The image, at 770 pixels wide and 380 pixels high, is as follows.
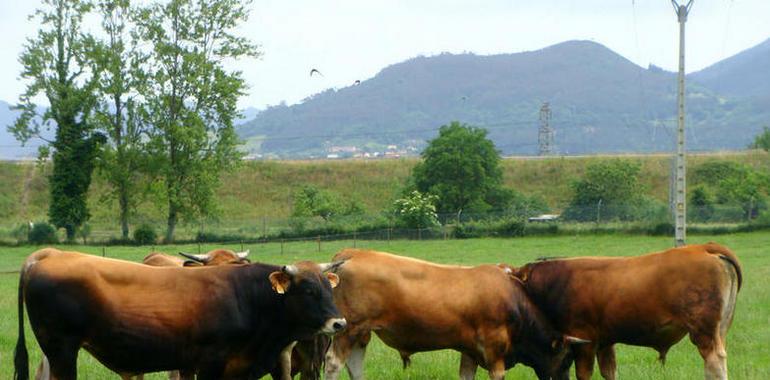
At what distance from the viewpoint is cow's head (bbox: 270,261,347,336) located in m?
10.8

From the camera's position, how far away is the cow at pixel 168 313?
10.6m

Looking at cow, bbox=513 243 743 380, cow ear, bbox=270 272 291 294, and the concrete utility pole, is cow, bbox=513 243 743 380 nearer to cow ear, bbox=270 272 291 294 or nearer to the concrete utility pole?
cow ear, bbox=270 272 291 294

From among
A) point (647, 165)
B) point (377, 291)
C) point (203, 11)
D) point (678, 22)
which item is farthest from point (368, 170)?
point (377, 291)

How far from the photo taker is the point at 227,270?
11.1m

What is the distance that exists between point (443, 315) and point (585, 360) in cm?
196

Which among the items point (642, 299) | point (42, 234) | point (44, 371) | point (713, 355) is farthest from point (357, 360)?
point (42, 234)

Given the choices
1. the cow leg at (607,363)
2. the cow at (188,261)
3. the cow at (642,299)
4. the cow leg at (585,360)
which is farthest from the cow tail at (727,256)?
the cow at (188,261)

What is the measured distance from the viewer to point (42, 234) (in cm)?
5719

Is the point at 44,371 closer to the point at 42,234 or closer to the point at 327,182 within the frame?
the point at 42,234

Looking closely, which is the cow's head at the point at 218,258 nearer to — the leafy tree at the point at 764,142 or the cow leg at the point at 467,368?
the cow leg at the point at 467,368

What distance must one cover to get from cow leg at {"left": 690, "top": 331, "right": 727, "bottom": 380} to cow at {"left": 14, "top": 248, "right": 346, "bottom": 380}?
182 inches

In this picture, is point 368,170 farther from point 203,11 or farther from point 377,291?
point 377,291

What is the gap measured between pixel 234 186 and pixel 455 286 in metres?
76.5

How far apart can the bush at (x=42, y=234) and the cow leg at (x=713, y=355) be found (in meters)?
50.7
